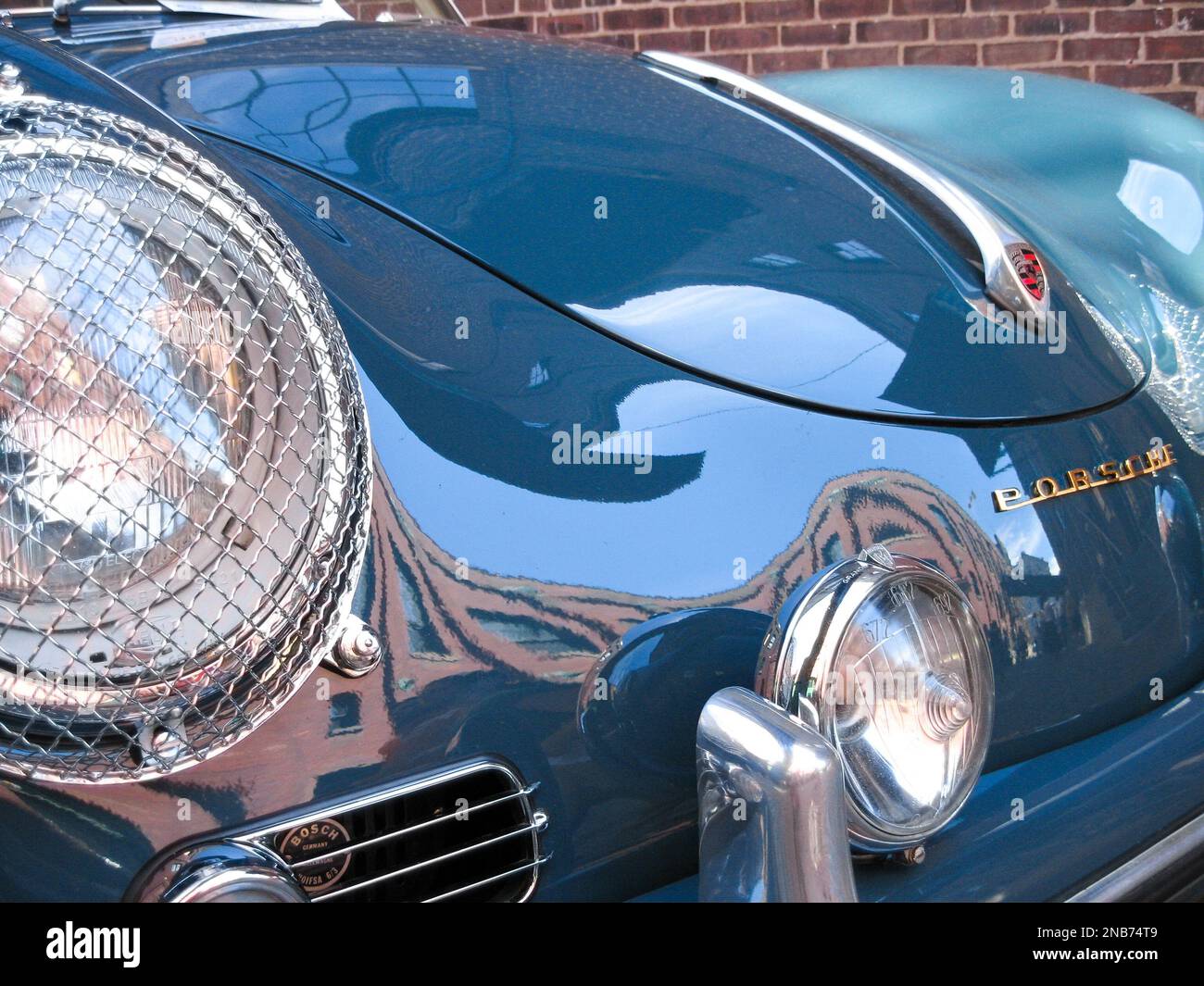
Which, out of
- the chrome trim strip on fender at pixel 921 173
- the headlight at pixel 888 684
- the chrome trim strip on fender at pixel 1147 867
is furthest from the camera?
the chrome trim strip on fender at pixel 921 173

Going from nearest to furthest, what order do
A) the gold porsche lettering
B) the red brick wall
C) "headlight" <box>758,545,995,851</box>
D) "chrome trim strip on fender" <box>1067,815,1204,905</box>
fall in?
1. "headlight" <box>758,545,995,851</box>
2. "chrome trim strip on fender" <box>1067,815,1204,905</box>
3. the gold porsche lettering
4. the red brick wall

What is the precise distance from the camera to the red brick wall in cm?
499

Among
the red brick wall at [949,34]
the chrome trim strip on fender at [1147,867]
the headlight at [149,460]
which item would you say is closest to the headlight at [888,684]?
the chrome trim strip on fender at [1147,867]

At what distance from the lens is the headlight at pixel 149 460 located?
84 centimetres

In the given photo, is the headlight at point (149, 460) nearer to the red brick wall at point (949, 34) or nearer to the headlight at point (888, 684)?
the headlight at point (888, 684)

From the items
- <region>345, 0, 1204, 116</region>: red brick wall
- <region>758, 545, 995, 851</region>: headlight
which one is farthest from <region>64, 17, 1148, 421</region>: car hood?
<region>345, 0, 1204, 116</region>: red brick wall

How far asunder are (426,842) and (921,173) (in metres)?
1.13

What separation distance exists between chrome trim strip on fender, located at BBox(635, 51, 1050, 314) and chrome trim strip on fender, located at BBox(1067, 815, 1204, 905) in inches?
24.1

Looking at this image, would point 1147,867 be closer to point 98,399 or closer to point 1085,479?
point 1085,479

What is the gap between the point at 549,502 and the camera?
1.13 metres

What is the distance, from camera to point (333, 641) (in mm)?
988

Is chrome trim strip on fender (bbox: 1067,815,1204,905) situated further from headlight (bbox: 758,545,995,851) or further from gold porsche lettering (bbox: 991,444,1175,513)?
gold porsche lettering (bbox: 991,444,1175,513)
